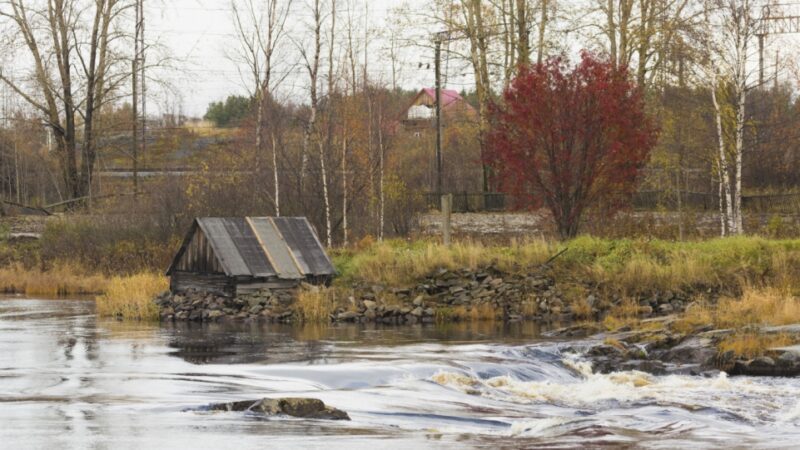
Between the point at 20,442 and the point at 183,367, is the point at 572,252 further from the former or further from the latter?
the point at 20,442

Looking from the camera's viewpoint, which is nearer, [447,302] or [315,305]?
[315,305]

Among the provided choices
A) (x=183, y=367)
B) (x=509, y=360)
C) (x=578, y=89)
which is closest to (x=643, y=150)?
(x=578, y=89)

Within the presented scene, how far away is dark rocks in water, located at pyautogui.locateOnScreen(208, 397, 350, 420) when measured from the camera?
49.9 ft

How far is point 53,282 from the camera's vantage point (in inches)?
1674

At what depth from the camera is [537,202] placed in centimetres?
3759

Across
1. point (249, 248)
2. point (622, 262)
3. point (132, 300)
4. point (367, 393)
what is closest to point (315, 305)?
point (249, 248)

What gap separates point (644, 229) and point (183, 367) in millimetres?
24359

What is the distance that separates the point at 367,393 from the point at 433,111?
82536 mm

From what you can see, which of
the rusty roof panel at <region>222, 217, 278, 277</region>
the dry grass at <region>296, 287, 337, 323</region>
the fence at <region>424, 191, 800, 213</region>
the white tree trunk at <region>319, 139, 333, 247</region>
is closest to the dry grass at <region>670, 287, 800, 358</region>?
the dry grass at <region>296, 287, 337, 323</region>

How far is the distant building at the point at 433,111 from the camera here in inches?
3233

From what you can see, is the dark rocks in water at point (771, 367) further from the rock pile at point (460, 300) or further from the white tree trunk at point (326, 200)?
the white tree trunk at point (326, 200)

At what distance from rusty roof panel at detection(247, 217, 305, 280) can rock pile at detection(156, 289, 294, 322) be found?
54 centimetres

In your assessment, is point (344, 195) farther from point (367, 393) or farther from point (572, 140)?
point (367, 393)

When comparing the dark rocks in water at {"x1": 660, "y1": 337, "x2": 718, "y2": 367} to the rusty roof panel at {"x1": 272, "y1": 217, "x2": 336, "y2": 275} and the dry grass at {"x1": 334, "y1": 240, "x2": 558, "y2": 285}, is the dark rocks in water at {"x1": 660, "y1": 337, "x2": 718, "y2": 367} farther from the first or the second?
the rusty roof panel at {"x1": 272, "y1": 217, "x2": 336, "y2": 275}
